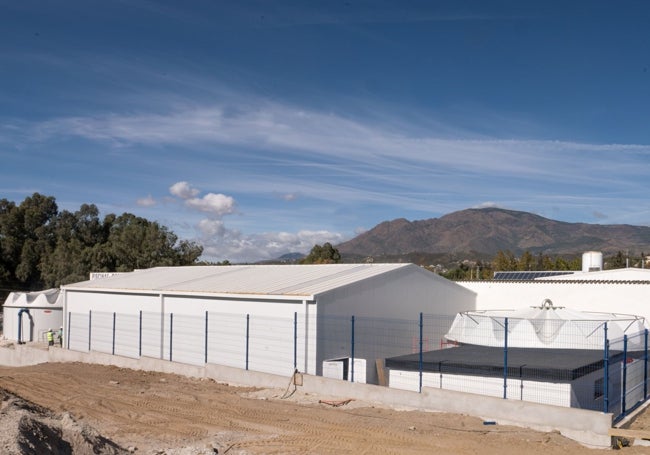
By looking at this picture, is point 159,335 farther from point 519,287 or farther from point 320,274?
point 519,287

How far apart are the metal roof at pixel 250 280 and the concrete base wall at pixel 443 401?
10.1 feet

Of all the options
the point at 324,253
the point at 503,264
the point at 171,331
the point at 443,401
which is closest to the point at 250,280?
the point at 171,331

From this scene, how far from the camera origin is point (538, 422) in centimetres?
1436

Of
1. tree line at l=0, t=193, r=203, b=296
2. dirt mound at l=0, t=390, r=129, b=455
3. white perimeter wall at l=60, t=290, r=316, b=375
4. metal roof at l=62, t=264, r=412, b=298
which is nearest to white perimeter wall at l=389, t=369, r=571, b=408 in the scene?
white perimeter wall at l=60, t=290, r=316, b=375

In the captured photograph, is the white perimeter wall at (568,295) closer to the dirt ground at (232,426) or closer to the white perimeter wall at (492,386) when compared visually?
the white perimeter wall at (492,386)

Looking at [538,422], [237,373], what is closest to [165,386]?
[237,373]

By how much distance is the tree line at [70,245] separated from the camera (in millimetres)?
56888

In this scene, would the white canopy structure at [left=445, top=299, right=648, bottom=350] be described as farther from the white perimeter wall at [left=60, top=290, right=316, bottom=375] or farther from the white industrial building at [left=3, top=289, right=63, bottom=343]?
the white industrial building at [left=3, top=289, right=63, bottom=343]

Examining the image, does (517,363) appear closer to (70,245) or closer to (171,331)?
(171,331)

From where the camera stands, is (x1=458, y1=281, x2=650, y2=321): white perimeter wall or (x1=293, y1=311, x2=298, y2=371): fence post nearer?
(x1=293, y1=311, x2=298, y2=371): fence post

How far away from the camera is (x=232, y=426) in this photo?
14.4 meters

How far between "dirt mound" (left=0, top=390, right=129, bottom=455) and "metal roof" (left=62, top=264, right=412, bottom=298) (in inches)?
398

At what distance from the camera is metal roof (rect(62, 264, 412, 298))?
23250 mm

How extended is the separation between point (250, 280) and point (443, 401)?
12.2 metres
